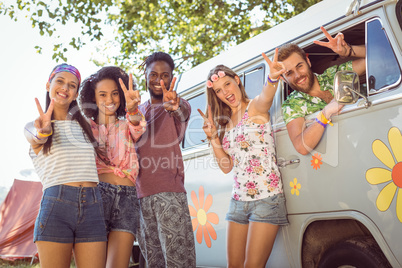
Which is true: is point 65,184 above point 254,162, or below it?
below

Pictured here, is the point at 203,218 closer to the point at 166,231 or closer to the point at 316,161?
the point at 166,231

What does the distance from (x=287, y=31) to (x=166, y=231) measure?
1936 millimetres

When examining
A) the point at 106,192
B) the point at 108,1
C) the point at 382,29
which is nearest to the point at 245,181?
the point at 106,192

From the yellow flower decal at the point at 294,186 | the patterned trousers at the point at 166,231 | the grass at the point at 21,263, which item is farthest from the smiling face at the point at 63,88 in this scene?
the grass at the point at 21,263

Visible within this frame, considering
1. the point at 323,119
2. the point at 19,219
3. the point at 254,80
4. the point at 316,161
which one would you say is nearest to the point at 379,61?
the point at 323,119

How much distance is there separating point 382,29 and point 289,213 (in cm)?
145

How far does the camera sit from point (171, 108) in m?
3.05

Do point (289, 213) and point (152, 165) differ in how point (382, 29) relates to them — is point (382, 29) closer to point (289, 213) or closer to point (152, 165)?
point (289, 213)

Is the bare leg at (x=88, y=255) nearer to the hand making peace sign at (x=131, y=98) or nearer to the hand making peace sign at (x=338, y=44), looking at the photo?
the hand making peace sign at (x=131, y=98)

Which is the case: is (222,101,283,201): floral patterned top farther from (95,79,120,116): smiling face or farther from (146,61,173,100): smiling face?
(95,79,120,116): smiling face

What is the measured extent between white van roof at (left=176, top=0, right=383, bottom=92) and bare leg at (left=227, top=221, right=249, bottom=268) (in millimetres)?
1572

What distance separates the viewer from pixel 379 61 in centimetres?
266

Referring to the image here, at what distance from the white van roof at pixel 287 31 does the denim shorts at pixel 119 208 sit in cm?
175

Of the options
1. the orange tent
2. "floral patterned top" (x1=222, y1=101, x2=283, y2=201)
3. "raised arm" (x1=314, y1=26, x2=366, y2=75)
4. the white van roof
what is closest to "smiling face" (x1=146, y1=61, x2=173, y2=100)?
"floral patterned top" (x1=222, y1=101, x2=283, y2=201)
